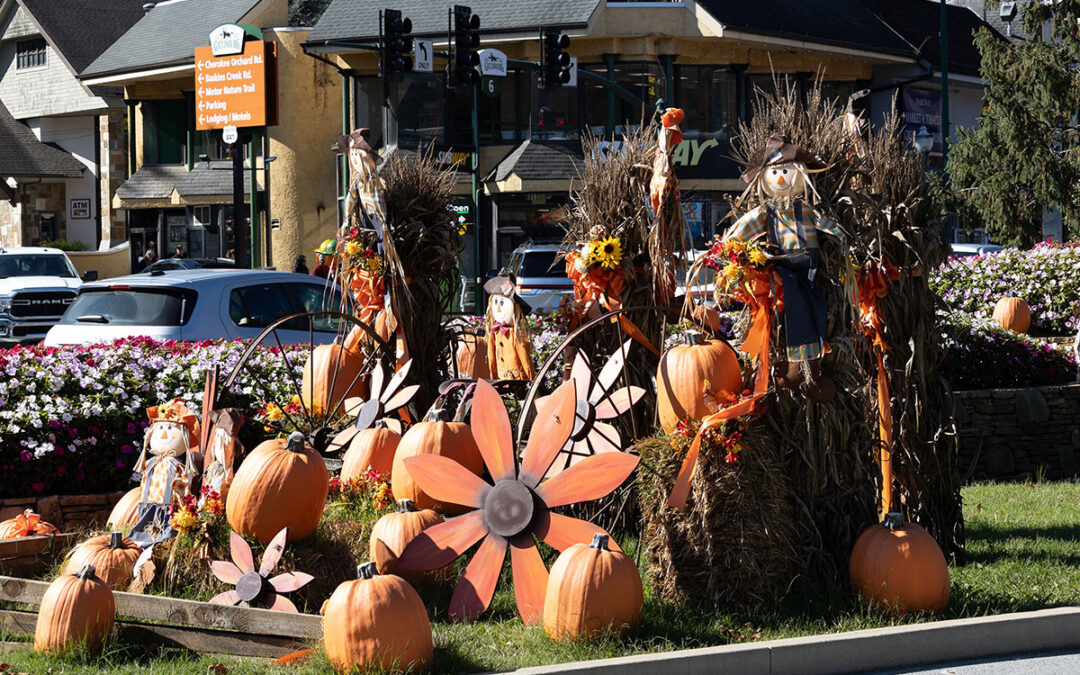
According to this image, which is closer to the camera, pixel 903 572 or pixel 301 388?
pixel 903 572

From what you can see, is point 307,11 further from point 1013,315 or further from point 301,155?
point 1013,315

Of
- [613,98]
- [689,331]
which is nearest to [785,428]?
[689,331]

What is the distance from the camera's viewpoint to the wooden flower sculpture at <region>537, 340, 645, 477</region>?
22.7 feet

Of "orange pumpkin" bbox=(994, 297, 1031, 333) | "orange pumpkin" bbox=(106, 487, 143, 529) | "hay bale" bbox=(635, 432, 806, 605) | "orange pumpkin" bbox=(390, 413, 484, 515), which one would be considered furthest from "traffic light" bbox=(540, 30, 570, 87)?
"hay bale" bbox=(635, 432, 806, 605)

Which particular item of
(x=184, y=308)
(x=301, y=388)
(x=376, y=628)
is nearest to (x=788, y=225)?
(x=376, y=628)

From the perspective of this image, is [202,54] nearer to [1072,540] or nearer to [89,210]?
[89,210]

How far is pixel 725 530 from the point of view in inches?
243

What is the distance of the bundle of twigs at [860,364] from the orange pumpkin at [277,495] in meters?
1.68

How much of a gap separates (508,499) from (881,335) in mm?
2407

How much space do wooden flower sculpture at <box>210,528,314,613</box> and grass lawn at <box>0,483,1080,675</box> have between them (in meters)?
0.38

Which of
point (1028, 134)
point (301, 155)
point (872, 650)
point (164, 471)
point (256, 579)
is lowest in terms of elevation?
point (872, 650)

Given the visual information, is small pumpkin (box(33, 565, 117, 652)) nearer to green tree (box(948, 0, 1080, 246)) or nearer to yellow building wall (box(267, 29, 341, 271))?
green tree (box(948, 0, 1080, 246))

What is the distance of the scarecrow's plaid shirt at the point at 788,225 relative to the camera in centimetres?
620

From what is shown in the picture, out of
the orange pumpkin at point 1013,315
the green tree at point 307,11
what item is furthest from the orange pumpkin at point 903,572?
the green tree at point 307,11
